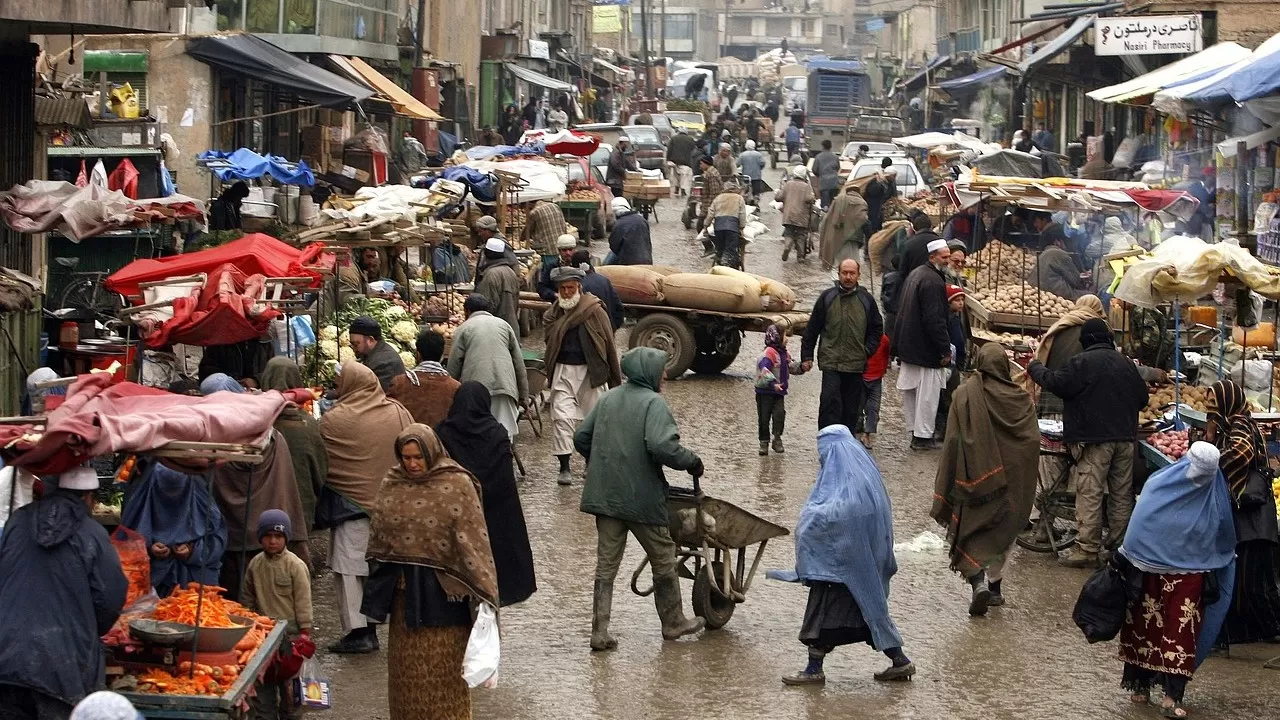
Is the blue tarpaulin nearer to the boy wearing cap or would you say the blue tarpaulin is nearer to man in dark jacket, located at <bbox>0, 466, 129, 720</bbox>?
the boy wearing cap

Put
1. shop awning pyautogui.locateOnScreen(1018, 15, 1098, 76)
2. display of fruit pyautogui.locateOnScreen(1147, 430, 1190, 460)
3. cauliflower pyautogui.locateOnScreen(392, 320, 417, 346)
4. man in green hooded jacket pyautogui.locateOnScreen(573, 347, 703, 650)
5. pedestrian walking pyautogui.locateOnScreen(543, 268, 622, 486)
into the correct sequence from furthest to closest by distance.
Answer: shop awning pyautogui.locateOnScreen(1018, 15, 1098, 76) → cauliflower pyautogui.locateOnScreen(392, 320, 417, 346) → pedestrian walking pyautogui.locateOnScreen(543, 268, 622, 486) → display of fruit pyautogui.locateOnScreen(1147, 430, 1190, 460) → man in green hooded jacket pyautogui.locateOnScreen(573, 347, 703, 650)

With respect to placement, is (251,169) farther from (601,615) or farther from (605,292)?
(601,615)

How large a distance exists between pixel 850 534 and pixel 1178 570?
1.56 m

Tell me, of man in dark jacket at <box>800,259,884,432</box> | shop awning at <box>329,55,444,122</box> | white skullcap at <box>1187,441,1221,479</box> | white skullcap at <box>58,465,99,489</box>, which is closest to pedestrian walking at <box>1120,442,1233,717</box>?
white skullcap at <box>1187,441,1221,479</box>

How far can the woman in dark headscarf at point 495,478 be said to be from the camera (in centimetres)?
856

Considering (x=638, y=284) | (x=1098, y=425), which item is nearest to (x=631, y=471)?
(x=1098, y=425)

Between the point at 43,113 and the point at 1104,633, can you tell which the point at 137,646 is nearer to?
the point at 1104,633

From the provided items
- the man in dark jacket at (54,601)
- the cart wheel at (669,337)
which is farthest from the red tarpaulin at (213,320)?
the cart wheel at (669,337)

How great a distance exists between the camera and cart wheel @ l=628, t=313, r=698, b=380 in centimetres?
1688

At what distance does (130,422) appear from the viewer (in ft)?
21.0

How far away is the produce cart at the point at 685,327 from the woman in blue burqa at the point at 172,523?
28.9 feet

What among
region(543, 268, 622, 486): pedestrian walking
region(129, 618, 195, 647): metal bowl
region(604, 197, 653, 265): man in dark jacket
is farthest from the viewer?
region(604, 197, 653, 265): man in dark jacket

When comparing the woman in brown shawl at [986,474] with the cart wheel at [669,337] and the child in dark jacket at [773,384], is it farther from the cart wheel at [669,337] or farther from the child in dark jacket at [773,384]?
the cart wheel at [669,337]

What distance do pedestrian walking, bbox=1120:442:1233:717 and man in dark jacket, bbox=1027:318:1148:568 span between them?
2463 mm
